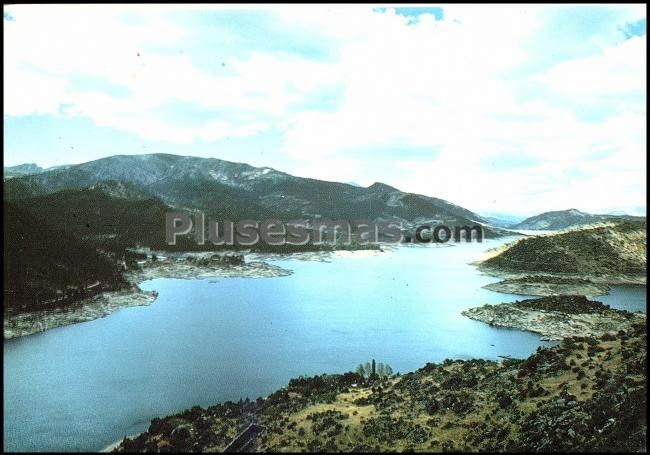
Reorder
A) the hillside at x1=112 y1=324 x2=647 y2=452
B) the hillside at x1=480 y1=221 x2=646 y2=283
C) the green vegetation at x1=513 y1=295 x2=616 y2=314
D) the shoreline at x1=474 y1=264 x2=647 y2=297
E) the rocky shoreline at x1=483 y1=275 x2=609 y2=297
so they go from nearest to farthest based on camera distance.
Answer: the hillside at x1=112 y1=324 x2=647 y2=452
the green vegetation at x1=513 y1=295 x2=616 y2=314
the rocky shoreline at x1=483 y1=275 x2=609 y2=297
the shoreline at x1=474 y1=264 x2=647 y2=297
the hillside at x1=480 y1=221 x2=646 y2=283

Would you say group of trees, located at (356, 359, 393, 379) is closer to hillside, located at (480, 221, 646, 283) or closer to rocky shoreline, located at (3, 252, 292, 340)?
rocky shoreline, located at (3, 252, 292, 340)

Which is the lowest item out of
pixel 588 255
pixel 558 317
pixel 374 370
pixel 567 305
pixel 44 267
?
pixel 374 370

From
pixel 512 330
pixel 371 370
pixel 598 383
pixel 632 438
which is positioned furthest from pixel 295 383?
pixel 512 330

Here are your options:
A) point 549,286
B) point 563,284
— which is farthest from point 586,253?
point 549,286

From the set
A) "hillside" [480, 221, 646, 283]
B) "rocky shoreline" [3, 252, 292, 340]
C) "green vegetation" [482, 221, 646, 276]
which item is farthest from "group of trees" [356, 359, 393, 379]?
"green vegetation" [482, 221, 646, 276]

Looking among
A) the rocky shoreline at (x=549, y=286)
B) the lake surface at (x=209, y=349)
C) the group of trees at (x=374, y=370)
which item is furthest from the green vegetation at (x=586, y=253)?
the group of trees at (x=374, y=370)

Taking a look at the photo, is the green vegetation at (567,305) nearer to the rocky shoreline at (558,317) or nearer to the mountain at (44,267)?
the rocky shoreline at (558,317)

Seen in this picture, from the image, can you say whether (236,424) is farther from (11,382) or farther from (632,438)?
(11,382)

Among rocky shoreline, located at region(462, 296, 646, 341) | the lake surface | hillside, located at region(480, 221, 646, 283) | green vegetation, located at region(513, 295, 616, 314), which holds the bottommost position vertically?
the lake surface

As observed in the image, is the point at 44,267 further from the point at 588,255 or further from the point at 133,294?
the point at 588,255
